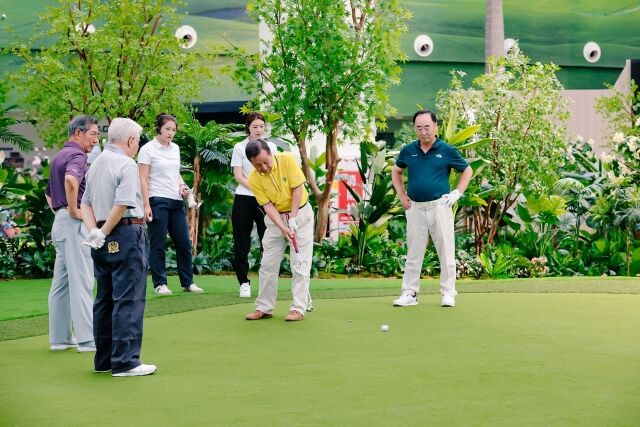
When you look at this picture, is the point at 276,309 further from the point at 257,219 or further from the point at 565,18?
the point at 565,18

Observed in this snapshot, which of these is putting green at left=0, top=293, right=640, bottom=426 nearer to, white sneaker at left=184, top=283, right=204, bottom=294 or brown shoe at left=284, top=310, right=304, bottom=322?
brown shoe at left=284, top=310, right=304, bottom=322

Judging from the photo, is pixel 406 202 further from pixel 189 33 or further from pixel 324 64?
pixel 189 33

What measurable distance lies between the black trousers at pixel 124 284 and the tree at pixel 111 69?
26.9 feet

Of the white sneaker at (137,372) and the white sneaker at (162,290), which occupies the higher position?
the white sneaker at (137,372)

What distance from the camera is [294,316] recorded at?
9.57 meters

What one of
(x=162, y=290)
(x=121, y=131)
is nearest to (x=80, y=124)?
(x=121, y=131)

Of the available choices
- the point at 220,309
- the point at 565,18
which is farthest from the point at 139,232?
the point at 565,18

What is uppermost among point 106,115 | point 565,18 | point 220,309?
point 565,18

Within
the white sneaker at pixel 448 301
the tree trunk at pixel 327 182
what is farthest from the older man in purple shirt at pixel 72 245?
the tree trunk at pixel 327 182

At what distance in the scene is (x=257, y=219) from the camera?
1123 centimetres

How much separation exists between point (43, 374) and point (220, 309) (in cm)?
352

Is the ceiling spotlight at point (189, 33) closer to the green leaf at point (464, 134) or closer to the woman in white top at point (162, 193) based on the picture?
the green leaf at point (464, 134)

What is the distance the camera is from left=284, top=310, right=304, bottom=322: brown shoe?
9.55 meters

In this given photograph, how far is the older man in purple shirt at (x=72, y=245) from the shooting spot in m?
7.84
